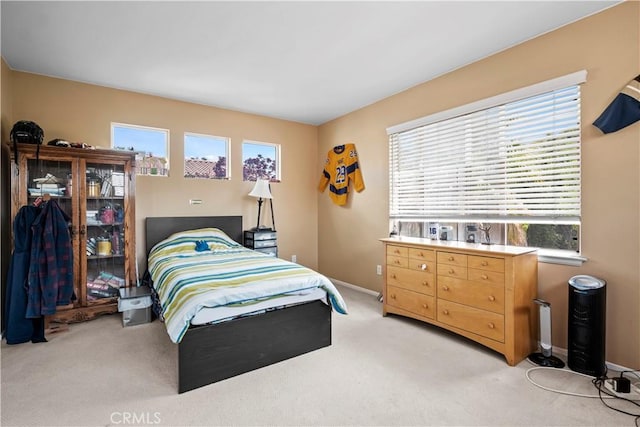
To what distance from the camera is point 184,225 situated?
4.12 metres

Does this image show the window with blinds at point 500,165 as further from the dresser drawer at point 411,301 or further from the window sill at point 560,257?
the dresser drawer at point 411,301

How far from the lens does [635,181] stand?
84.0 inches

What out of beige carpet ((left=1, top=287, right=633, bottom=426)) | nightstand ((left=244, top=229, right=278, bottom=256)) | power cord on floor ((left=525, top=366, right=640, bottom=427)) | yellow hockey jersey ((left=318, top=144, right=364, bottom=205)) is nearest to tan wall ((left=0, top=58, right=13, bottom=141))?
beige carpet ((left=1, top=287, right=633, bottom=426))

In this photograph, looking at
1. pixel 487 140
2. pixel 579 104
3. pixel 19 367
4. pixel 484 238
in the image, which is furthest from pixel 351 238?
pixel 19 367

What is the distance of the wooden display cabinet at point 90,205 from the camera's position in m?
3.05

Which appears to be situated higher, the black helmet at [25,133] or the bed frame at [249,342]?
the black helmet at [25,133]

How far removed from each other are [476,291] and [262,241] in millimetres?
2874

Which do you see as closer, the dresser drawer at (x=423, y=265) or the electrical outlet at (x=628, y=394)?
the electrical outlet at (x=628, y=394)

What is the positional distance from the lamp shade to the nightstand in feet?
1.73

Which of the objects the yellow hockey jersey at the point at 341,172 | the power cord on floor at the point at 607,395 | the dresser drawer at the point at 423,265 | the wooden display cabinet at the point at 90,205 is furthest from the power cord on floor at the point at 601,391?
the wooden display cabinet at the point at 90,205

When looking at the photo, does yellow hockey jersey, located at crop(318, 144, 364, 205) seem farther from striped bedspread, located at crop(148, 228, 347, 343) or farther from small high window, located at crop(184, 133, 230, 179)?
striped bedspread, located at crop(148, 228, 347, 343)

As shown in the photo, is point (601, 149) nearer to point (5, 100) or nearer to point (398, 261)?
point (398, 261)

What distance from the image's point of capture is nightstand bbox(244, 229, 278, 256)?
4.40 metres

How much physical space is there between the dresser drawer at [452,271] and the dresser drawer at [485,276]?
5 cm
